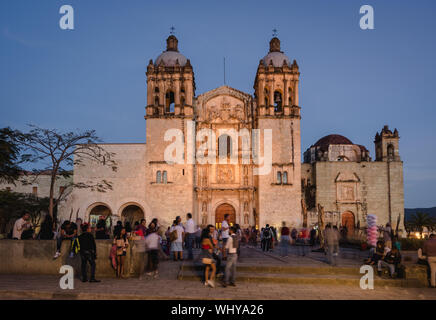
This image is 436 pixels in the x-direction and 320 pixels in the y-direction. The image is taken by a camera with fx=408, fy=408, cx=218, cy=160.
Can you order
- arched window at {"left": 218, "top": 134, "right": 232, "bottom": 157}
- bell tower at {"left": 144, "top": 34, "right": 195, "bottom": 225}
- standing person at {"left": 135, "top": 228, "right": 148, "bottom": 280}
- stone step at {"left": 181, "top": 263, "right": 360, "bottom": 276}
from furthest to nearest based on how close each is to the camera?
arched window at {"left": 218, "top": 134, "right": 232, "bottom": 157}
bell tower at {"left": 144, "top": 34, "right": 195, "bottom": 225}
stone step at {"left": 181, "top": 263, "right": 360, "bottom": 276}
standing person at {"left": 135, "top": 228, "right": 148, "bottom": 280}

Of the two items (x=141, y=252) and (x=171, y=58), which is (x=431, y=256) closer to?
(x=141, y=252)

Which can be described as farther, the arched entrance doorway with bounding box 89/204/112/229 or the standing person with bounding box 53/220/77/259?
the arched entrance doorway with bounding box 89/204/112/229

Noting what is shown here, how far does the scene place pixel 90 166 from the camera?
3209 centimetres

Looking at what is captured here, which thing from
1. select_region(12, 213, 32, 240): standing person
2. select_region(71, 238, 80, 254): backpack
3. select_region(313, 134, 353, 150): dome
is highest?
select_region(313, 134, 353, 150): dome

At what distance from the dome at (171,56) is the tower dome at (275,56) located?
7.07 metres

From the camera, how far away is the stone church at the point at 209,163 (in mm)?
31234

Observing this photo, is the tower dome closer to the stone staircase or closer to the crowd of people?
the crowd of people

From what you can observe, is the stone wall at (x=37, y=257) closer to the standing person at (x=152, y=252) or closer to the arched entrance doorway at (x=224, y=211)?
the standing person at (x=152, y=252)

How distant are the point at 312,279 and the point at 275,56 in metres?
26.6

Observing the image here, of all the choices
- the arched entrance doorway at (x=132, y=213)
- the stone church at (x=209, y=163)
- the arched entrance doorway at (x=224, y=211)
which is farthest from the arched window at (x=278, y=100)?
the arched entrance doorway at (x=132, y=213)

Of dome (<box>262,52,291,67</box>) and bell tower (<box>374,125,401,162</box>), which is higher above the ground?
dome (<box>262,52,291,67</box>)

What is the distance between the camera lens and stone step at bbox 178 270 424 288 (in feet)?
36.7

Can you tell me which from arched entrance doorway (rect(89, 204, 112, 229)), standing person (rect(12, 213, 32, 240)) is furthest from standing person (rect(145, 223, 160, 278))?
arched entrance doorway (rect(89, 204, 112, 229))

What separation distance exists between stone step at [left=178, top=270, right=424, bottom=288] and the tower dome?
24.6m
